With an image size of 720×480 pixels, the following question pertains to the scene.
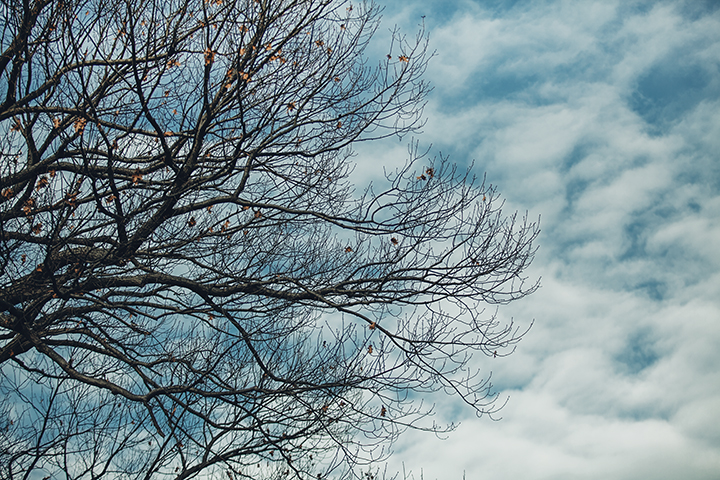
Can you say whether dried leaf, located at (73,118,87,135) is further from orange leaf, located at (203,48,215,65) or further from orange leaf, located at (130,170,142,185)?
orange leaf, located at (203,48,215,65)

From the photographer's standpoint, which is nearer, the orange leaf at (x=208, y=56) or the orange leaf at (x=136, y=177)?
the orange leaf at (x=208, y=56)

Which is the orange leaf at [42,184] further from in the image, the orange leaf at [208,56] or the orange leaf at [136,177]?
the orange leaf at [208,56]

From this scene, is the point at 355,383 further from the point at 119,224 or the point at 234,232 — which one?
the point at 119,224

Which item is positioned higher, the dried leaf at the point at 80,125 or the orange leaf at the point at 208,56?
the orange leaf at the point at 208,56

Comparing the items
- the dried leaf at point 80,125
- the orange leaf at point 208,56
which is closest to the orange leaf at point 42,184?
the dried leaf at point 80,125

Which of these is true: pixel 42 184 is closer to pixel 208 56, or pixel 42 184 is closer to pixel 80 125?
pixel 80 125

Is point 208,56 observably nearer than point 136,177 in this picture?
Yes

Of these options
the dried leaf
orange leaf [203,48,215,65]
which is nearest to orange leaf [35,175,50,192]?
the dried leaf

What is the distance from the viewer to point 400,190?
20.1ft

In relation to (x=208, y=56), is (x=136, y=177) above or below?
below

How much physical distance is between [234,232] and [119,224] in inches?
59.9

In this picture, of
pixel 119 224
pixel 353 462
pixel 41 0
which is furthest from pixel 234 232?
pixel 41 0

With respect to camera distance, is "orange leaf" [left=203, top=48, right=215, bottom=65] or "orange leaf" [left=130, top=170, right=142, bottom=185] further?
"orange leaf" [left=130, top=170, right=142, bottom=185]

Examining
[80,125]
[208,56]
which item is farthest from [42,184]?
[208,56]
